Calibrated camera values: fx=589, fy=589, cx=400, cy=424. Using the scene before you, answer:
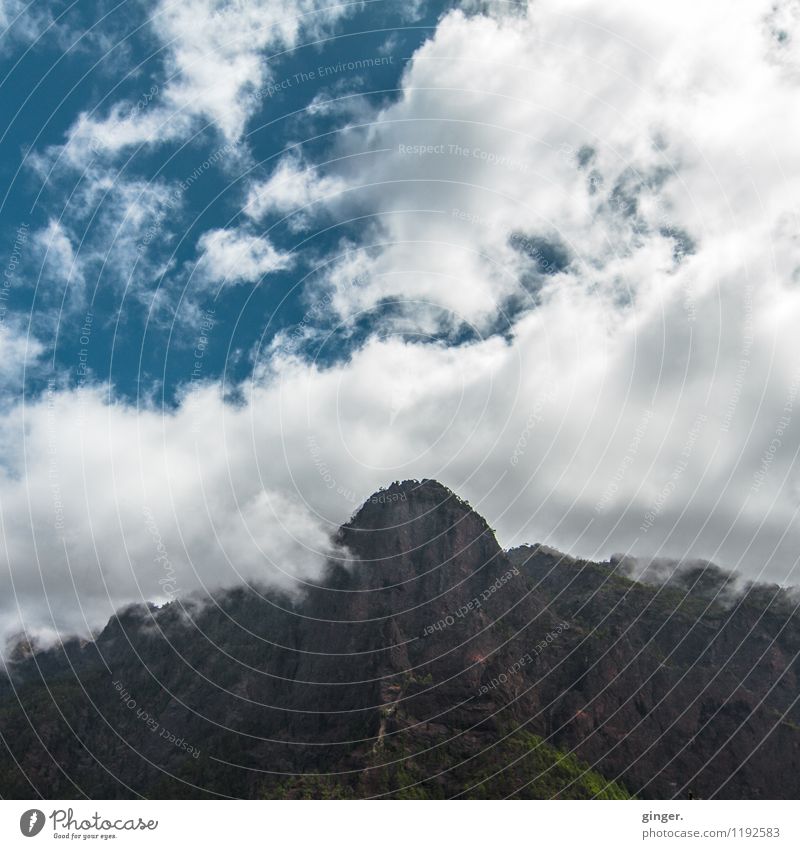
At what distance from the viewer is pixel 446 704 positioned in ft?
460

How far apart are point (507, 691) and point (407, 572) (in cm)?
4888

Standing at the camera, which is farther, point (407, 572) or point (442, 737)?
point (407, 572)

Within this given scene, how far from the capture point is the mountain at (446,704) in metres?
132

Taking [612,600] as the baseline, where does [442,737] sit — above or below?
below

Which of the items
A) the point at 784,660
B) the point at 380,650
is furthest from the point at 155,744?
the point at 784,660

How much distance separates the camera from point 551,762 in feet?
431

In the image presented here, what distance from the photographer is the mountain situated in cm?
13212

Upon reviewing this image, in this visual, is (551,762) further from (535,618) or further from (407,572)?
(407,572)
